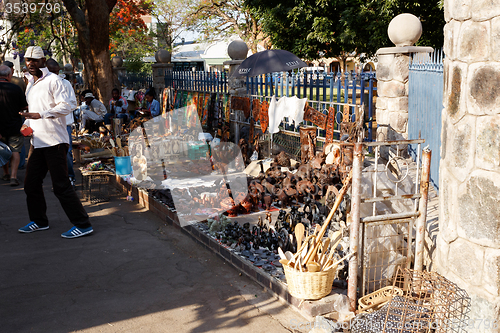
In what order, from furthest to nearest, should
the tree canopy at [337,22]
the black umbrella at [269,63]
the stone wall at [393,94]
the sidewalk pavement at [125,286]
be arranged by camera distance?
the tree canopy at [337,22], the black umbrella at [269,63], the stone wall at [393,94], the sidewalk pavement at [125,286]

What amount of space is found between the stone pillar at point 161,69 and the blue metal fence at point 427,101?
10.5 metres

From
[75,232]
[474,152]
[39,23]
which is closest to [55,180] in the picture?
[75,232]

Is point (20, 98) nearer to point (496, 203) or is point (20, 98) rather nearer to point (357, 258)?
point (357, 258)

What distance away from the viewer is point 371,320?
3.49 meters

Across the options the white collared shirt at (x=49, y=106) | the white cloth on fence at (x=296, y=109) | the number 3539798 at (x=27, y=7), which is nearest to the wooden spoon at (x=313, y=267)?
the white collared shirt at (x=49, y=106)

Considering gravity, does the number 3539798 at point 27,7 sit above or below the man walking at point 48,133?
above

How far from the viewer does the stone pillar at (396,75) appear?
7.22 metres

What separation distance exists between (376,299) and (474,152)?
58.6 inches

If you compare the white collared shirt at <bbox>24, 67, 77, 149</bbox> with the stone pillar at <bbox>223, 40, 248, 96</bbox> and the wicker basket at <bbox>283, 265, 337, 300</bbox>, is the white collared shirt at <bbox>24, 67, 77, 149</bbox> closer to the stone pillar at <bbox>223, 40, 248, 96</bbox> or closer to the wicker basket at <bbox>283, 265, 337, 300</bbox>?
the wicker basket at <bbox>283, 265, 337, 300</bbox>

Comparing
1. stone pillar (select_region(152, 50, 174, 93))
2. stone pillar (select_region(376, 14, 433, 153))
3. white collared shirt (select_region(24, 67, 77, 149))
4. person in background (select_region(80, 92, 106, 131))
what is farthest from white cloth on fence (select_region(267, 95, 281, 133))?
stone pillar (select_region(152, 50, 174, 93))

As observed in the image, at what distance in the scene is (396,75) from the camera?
24.4 ft

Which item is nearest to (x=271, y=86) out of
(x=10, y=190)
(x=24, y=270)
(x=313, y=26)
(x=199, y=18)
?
(x=313, y=26)

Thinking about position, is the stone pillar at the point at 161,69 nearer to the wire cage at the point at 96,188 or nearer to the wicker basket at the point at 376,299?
the wire cage at the point at 96,188

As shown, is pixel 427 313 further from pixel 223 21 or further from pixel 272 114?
pixel 223 21
